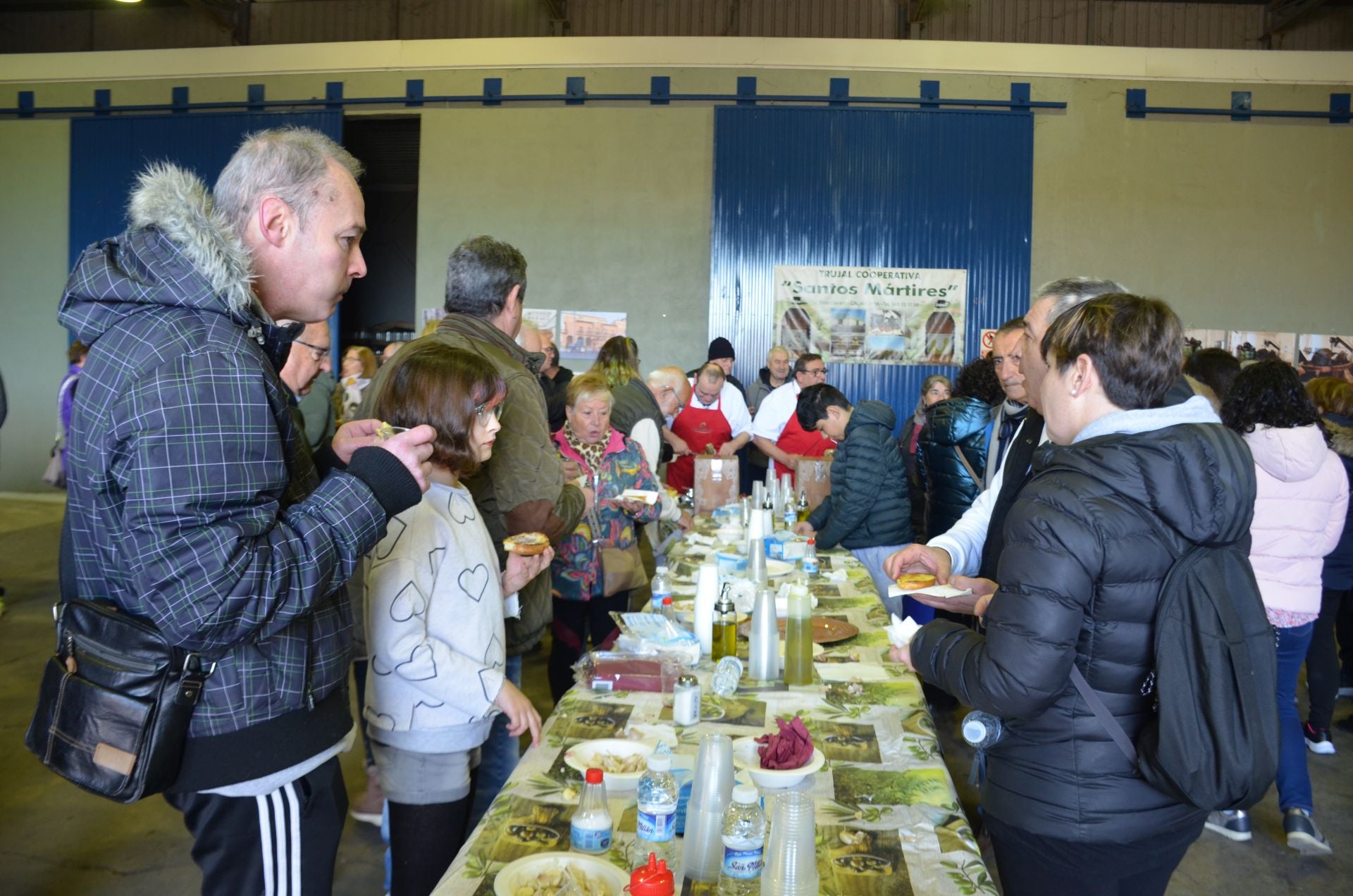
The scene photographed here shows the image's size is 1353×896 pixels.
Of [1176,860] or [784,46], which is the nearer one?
[1176,860]

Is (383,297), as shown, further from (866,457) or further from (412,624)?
(412,624)

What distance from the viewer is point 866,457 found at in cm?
445

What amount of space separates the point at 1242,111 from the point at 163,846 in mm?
10942

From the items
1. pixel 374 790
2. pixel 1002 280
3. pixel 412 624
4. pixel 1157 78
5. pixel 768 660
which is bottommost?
pixel 374 790

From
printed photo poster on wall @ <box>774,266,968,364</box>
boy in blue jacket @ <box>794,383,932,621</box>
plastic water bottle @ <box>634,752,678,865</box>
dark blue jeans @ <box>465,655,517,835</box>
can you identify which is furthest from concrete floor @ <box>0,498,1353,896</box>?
printed photo poster on wall @ <box>774,266,968,364</box>

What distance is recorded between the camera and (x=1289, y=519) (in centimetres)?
359

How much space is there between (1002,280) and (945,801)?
29.2 ft

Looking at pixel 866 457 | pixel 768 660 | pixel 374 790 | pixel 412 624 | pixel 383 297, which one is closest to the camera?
pixel 412 624

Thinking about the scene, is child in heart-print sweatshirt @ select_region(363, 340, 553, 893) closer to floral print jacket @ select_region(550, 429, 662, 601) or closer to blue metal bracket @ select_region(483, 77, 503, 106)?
floral print jacket @ select_region(550, 429, 662, 601)

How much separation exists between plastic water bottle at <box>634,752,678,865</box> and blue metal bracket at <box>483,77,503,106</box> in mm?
9810

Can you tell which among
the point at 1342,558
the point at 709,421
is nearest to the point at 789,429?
the point at 709,421

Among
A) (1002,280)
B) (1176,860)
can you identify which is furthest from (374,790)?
(1002,280)

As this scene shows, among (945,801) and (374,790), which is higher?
(945,801)

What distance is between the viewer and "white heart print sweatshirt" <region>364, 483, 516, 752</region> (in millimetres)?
2037
